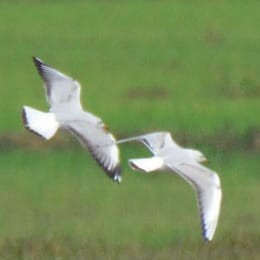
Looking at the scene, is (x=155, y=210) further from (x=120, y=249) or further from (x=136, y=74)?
(x=136, y=74)

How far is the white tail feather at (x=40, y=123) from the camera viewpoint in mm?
6512

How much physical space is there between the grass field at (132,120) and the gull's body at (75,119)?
58.0 inches

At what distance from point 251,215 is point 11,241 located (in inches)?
77.6

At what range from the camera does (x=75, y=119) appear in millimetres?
6902

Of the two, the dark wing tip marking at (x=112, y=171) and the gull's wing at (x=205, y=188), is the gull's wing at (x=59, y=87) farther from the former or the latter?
the gull's wing at (x=205, y=188)

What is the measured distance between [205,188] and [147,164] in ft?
1.62

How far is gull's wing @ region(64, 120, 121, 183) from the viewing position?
6.92 m

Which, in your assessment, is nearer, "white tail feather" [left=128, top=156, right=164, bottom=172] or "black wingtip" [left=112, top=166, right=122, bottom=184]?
"white tail feather" [left=128, top=156, right=164, bottom=172]

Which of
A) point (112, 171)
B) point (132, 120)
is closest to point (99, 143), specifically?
point (112, 171)

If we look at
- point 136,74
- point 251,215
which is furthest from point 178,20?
point 251,215

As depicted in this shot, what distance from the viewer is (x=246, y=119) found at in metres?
13.7

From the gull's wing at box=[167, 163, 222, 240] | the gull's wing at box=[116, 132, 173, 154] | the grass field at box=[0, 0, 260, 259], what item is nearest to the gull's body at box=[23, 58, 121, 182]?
the gull's wing at box=[116, 132, 173, 154]

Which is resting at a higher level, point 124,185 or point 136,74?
point 124,185

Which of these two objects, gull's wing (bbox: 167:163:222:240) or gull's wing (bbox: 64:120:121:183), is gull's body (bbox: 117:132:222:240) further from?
gull's wing (bbox: 64:120:121:183)
